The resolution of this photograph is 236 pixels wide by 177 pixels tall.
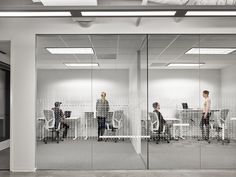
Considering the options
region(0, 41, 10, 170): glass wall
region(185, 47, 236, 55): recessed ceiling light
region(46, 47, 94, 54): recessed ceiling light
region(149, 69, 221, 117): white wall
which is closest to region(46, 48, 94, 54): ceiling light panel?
region(46, 47, 94, 54): recessed ceiling light

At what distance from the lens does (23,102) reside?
617cm

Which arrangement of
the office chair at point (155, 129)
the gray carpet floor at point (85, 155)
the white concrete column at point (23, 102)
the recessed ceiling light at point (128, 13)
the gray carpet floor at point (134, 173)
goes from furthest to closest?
the office chair at point (155, 129) → the gray carpet floor at point (85, 155) → the white concrete column at point (23, 102) → the gray carpet floor at point (134, 173) → the recessed ceiling light at point (128, 13)

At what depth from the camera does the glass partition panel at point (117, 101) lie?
20.6 ft

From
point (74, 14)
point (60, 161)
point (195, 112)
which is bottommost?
point (60, 161)

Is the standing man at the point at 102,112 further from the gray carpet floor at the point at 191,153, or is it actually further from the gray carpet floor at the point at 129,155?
the gray carpet floor at the point at 191,153

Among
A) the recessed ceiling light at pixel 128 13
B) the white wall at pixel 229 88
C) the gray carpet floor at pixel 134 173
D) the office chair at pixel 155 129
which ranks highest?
the recessed ceiling light at pixel 128 13

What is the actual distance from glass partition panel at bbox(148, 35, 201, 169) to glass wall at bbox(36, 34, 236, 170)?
0.02 meters

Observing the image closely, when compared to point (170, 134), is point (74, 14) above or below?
above

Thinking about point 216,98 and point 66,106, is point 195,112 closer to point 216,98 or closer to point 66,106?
point 216,98

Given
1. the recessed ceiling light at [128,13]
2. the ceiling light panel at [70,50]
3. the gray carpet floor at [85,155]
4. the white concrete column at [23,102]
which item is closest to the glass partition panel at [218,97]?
the gray carpet floor at [85,155]

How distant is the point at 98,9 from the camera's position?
395 centimetres

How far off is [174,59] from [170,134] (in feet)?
5.05

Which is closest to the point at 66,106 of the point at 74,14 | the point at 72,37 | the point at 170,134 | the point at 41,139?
the point at 41,139

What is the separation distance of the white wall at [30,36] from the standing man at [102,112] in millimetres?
1291
